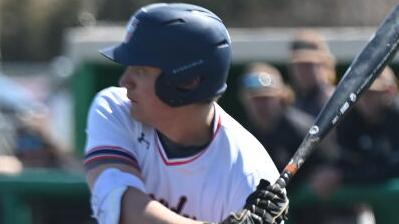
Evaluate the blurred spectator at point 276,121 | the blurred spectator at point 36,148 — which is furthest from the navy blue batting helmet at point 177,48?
the blurred spectator at point 36,148

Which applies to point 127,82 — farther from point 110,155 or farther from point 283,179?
point 283,179

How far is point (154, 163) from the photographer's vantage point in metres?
3.50

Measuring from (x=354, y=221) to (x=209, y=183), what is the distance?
134 inches

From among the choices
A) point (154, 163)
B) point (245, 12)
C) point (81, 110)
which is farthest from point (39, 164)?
point (245, 12)

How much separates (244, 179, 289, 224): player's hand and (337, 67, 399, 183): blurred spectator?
3.13 meters

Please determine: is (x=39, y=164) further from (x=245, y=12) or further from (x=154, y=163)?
(x=245, y=12)

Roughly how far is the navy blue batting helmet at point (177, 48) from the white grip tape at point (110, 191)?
27 centimetres

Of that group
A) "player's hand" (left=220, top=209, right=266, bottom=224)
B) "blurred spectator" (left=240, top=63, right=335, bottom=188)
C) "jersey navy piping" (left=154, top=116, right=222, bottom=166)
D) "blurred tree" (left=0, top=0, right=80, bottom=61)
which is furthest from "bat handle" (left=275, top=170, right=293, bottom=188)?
"blurred tree" (left=0, top=0, right=80, bottom=61)

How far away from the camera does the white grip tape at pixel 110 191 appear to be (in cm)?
327

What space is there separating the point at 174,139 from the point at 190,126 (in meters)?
0.07

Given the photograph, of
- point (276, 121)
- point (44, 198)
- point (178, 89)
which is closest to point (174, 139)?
point (178, 89)

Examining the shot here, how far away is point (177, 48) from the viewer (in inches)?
131

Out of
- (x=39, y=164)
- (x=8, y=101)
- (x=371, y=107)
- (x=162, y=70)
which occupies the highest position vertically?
(x=162, y=70)

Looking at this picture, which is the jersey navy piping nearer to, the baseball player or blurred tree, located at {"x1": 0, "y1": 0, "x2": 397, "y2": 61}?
the baseball player
